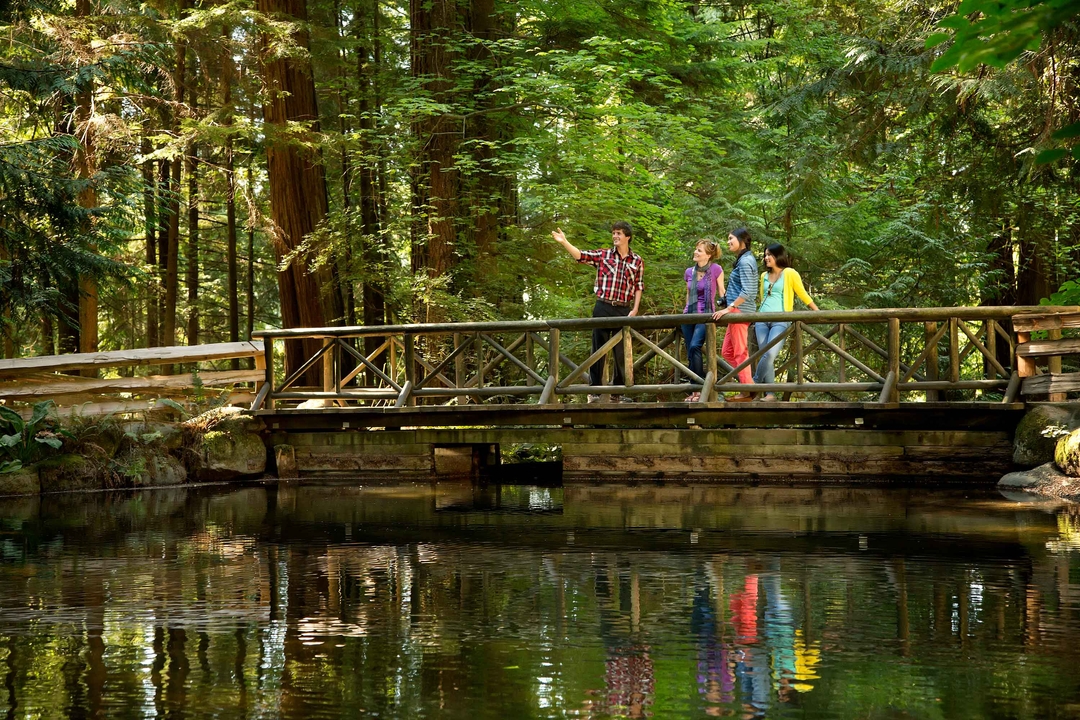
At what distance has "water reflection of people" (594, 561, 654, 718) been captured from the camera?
3.93 m

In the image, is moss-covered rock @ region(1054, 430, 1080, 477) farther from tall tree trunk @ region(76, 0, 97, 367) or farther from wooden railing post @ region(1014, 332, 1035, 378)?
tall tree trunk @ region(76, 0, 97, 367)

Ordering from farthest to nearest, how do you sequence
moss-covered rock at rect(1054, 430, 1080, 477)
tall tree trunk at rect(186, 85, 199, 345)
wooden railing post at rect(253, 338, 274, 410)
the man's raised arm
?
tall tree trunk at rect(186, 85, 199, 345) → wooden railing post at rect(253, 338, 274, 410) → the man's raised arm → moss-covered rock at rect(1054, 430, 1080, 477)

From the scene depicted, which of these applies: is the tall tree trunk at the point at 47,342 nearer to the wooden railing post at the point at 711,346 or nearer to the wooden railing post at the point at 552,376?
the wooden railing post at the point at 552,376

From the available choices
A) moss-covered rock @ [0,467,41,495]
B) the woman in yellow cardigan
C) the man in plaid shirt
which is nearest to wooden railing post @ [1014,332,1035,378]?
the woman in yellow cardigan

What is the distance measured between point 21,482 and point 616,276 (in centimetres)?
695

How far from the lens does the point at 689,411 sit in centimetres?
1293

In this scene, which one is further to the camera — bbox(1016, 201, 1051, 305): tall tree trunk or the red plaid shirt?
bbox(1016, 201, 1051, 305): tall tree trunk

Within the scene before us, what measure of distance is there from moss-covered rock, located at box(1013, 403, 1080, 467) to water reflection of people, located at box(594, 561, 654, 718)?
21.8ft

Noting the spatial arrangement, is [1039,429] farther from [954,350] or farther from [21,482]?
[21,482]

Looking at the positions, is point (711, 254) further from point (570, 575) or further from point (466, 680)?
point (466, 680)

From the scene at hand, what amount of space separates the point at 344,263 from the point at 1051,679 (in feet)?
45.4

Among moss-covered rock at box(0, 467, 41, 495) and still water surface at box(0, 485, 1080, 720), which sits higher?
moss-covered rock at box(0, 467, 41, 495)

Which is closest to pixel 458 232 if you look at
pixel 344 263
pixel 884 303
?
pixel 344 263

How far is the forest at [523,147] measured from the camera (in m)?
15.2
